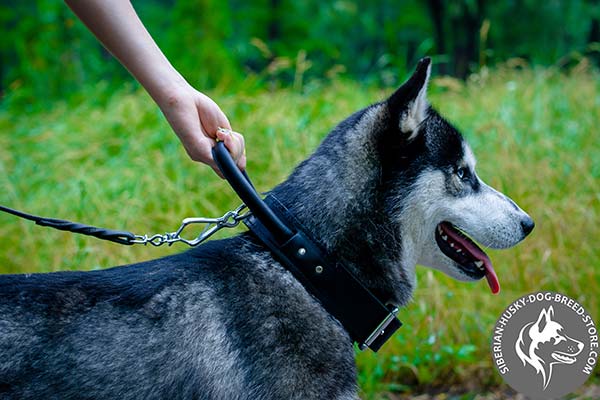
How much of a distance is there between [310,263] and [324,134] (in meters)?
3.84

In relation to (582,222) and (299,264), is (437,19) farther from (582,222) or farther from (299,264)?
(299,264)

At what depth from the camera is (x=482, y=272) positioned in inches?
110

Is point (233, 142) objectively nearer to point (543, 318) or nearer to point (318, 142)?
point (543, 318)

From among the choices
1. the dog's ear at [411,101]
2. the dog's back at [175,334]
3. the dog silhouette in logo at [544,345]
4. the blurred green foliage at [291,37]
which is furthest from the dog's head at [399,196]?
the blurred green foliage at [291,37]

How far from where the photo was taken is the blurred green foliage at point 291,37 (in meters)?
11.4

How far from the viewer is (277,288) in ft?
7.73

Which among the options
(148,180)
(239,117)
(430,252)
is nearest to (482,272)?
(430,252)

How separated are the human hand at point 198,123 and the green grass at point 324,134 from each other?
6.89ft

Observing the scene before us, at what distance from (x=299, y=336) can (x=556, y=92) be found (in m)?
6.40

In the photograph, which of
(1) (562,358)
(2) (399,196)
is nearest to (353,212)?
(2) (399,196)

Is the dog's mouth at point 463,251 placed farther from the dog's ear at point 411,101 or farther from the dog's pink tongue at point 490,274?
the dog's ear at point 411,101

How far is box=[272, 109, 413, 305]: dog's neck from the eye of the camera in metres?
2.47

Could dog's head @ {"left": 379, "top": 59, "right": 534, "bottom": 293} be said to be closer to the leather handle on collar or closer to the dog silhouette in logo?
the leather handle on collar

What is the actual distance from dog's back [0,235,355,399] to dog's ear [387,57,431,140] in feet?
2.31
